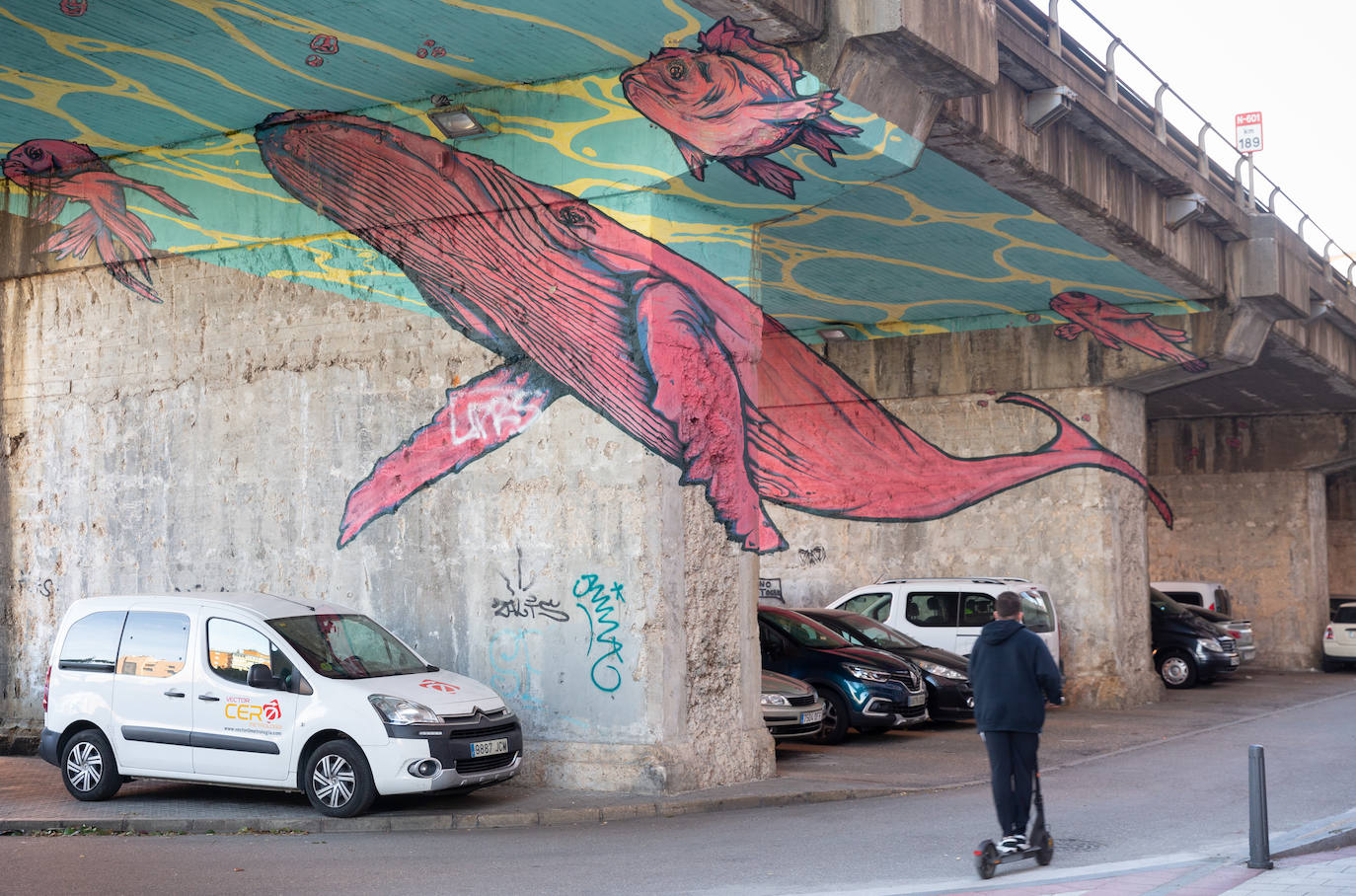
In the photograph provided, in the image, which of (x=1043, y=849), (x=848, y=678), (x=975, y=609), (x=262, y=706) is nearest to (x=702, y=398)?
(x=262, y=706)

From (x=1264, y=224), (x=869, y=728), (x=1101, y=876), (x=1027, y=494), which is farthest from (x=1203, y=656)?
(x=1101, y=876)

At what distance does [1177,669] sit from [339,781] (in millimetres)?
17650

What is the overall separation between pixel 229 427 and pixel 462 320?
117 inches

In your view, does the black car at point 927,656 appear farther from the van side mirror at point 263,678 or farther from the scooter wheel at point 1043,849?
the scooter wheel at point 1043,849

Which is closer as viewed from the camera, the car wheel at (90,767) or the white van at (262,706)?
the white van at (262,706)

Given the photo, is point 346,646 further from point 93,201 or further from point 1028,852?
point 93,201

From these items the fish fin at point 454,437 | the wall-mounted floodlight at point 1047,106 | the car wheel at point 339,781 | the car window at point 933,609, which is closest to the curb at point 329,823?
the car wheel at point 339,781

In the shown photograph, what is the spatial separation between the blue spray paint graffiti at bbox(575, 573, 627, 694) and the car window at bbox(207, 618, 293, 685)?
2569mm

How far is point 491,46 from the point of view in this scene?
1100 centimetres

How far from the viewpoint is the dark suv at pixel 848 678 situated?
15453 mm

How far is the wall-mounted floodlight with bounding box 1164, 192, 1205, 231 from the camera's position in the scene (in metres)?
16.8

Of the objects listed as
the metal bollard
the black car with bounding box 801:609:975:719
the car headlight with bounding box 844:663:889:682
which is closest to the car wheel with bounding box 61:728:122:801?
the car headlight with bounding box 844:663:889:682

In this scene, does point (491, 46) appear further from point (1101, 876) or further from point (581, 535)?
point (1101, 876)

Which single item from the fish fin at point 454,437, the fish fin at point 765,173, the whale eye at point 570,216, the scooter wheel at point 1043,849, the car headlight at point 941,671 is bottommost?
the scooter wheel at point 1043,849
